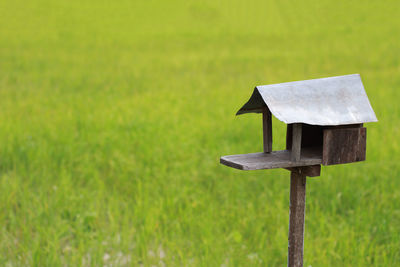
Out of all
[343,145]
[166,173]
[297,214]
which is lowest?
[166,173]

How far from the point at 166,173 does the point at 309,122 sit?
243 centimetres

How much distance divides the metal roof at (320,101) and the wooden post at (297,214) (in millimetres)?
337

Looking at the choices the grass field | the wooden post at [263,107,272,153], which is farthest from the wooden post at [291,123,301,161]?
the grass field

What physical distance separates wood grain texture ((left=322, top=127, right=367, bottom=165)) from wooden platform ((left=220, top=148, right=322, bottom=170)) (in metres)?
0.05

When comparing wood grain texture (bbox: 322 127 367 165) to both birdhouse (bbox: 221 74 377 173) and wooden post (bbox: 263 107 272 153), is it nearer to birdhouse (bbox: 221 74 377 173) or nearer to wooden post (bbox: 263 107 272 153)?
birdhouse (bbox: 221 74 377 173)

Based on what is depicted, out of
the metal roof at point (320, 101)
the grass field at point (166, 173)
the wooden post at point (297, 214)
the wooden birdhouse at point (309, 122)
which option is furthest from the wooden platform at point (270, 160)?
the grass field at point (166, 173)

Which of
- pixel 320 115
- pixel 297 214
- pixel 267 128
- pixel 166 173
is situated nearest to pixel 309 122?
pixel 320 115

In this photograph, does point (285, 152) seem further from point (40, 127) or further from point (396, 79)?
point (396, 79)

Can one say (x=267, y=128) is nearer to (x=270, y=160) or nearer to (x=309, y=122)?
(x=270, y=160)

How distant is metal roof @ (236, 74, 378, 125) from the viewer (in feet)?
6.11

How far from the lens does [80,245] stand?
300 centimetres

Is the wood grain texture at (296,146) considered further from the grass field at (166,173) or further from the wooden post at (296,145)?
the grass field at (166,173)

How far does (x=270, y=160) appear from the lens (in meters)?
1.97

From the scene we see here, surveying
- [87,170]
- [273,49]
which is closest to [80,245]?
[87,170]
